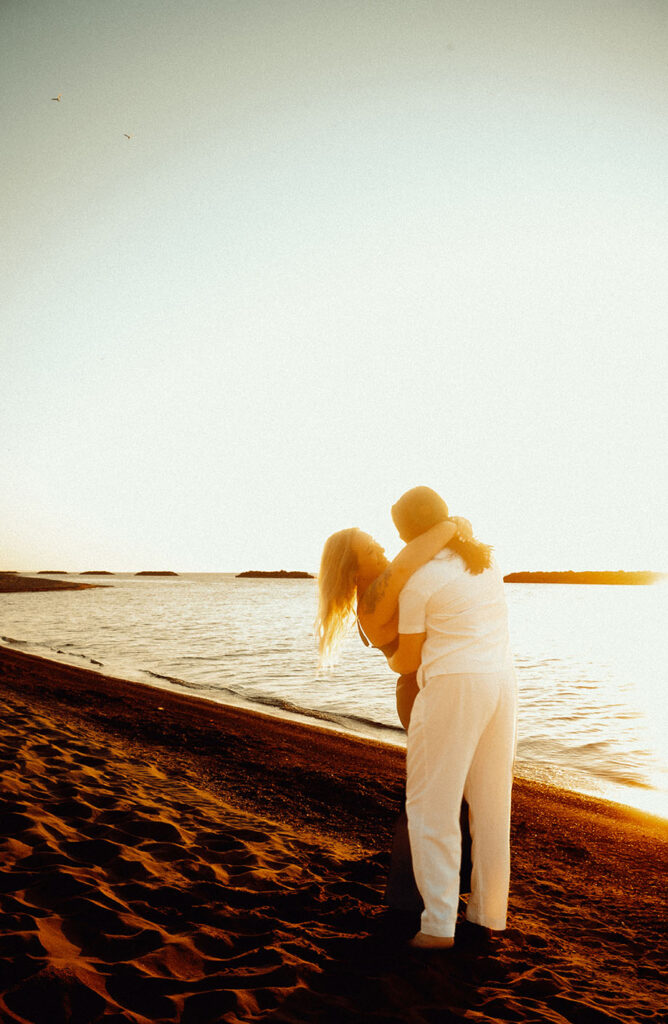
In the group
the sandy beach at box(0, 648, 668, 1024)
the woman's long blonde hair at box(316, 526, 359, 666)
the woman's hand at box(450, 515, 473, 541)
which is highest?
the woman's hand at box(450, 515, 473, 541)

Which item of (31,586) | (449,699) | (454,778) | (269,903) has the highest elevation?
(449,699)

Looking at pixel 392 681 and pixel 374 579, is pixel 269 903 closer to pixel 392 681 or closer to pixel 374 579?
pixel 374 579

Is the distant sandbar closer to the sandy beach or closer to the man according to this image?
the sandy beach

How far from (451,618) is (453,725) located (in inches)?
17.3

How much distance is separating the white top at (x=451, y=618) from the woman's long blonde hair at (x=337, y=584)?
0.38 m

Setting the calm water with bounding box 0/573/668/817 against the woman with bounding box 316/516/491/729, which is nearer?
the woman with bounding box 316/516/491/729

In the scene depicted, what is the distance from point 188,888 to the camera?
11.3 feet

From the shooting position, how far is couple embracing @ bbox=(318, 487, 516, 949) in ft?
8.68

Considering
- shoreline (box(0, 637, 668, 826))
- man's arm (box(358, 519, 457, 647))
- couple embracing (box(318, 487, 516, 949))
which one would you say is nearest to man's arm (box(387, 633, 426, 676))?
couple embracing (box(318, 487, 516, 949))

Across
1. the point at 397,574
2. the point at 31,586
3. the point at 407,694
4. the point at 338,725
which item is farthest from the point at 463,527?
the point at 31,586

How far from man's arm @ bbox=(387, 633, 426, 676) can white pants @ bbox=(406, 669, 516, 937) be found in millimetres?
129

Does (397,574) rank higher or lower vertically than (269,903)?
higher

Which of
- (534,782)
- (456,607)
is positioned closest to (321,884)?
(456,607)

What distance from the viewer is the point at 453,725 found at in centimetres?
262
